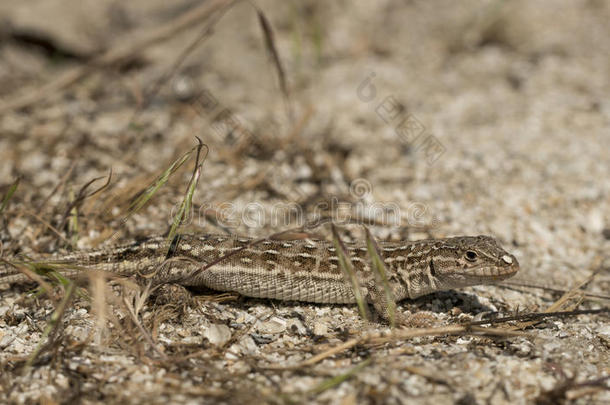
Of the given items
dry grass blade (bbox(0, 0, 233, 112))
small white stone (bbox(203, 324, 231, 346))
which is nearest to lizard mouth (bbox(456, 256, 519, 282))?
small white stone (bbox(203, 324, 231, 346))

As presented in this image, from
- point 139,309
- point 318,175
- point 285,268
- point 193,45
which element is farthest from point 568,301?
point 193,45

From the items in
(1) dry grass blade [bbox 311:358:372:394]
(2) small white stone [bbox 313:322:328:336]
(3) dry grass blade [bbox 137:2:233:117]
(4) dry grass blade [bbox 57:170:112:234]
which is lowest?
(1) dry grass blade [bbox 311:358:372:394]

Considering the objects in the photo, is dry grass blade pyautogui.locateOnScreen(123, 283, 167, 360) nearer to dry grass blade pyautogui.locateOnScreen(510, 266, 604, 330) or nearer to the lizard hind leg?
the lizard hind leg

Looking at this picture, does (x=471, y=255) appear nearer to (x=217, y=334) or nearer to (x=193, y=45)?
(x=217, y=334)

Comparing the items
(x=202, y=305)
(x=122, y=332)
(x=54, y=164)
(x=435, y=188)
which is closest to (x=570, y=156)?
(x=435, y=188)

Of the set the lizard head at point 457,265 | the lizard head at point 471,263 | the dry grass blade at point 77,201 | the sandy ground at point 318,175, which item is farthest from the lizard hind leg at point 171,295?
the lizard head at point 471,263

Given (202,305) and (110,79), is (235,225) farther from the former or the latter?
(110,79)
